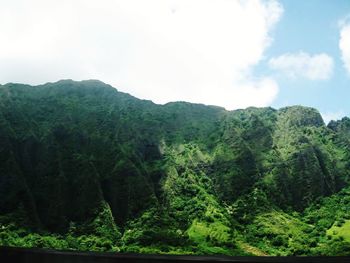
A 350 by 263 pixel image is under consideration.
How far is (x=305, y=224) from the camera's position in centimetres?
7831

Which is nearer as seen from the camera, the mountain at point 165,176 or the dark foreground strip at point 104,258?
the dark foreground strip at point 104,258

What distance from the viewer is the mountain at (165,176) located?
74.9 m

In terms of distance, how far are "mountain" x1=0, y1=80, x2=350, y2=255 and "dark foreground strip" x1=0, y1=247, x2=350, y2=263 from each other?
64.3 meters

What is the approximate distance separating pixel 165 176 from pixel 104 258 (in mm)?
83680

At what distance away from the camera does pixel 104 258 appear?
5.62 m

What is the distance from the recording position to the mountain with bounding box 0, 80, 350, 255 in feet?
246

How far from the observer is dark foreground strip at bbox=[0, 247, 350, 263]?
514 centimetres

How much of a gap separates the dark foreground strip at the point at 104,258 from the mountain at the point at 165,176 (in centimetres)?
6432

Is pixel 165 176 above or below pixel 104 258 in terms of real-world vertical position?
above

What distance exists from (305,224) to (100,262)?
77.5 metres

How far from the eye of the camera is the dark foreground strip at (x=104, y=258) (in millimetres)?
5141

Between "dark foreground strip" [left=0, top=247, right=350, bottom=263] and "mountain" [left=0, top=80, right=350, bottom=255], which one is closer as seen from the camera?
"dark foreground strip" [left=0, top=247, right=350, bottom=263]

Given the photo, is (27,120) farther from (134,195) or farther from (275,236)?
(275,236)

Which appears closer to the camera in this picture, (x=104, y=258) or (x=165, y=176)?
(x=104, y=258)
